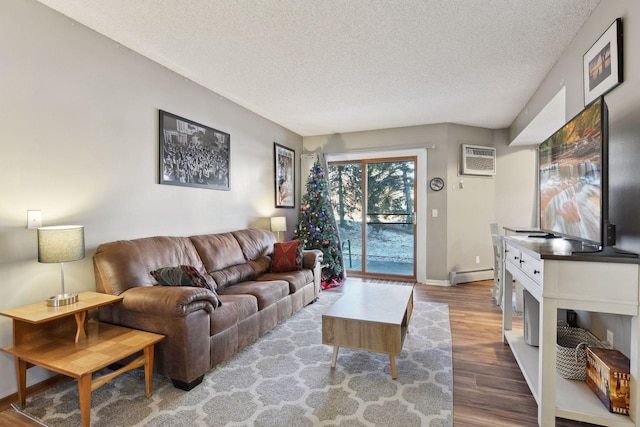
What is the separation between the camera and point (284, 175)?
5328 mm

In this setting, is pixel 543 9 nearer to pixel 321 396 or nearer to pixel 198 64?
pixel 198 64

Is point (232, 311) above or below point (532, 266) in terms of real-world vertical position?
below

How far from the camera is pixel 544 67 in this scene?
10.0 ft

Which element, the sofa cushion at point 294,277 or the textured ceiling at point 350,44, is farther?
the sofa cushion at point 294,277

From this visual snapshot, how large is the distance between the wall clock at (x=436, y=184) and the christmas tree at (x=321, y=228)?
5.56 ft

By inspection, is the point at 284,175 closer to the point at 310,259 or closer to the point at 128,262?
the point at 310,259

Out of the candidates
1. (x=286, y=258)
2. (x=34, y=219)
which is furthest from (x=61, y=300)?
→ (x=286, y=258)

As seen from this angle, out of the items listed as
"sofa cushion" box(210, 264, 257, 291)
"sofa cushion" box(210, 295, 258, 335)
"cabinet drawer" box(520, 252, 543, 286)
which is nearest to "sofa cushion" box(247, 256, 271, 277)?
"sofa cushion" box(210, 264, 257, 291)

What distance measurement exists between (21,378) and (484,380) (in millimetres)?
3031

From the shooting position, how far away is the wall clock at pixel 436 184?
5.10 meters

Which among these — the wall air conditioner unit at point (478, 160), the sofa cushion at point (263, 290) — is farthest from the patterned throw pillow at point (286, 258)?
the wall air conditioner unit at point (478, 160)

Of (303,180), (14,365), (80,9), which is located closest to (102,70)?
(80,9)

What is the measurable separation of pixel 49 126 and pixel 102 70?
66 centimetres

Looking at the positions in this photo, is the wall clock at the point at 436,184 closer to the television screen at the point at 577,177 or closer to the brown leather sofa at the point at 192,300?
the television screen at the point at 577,177
